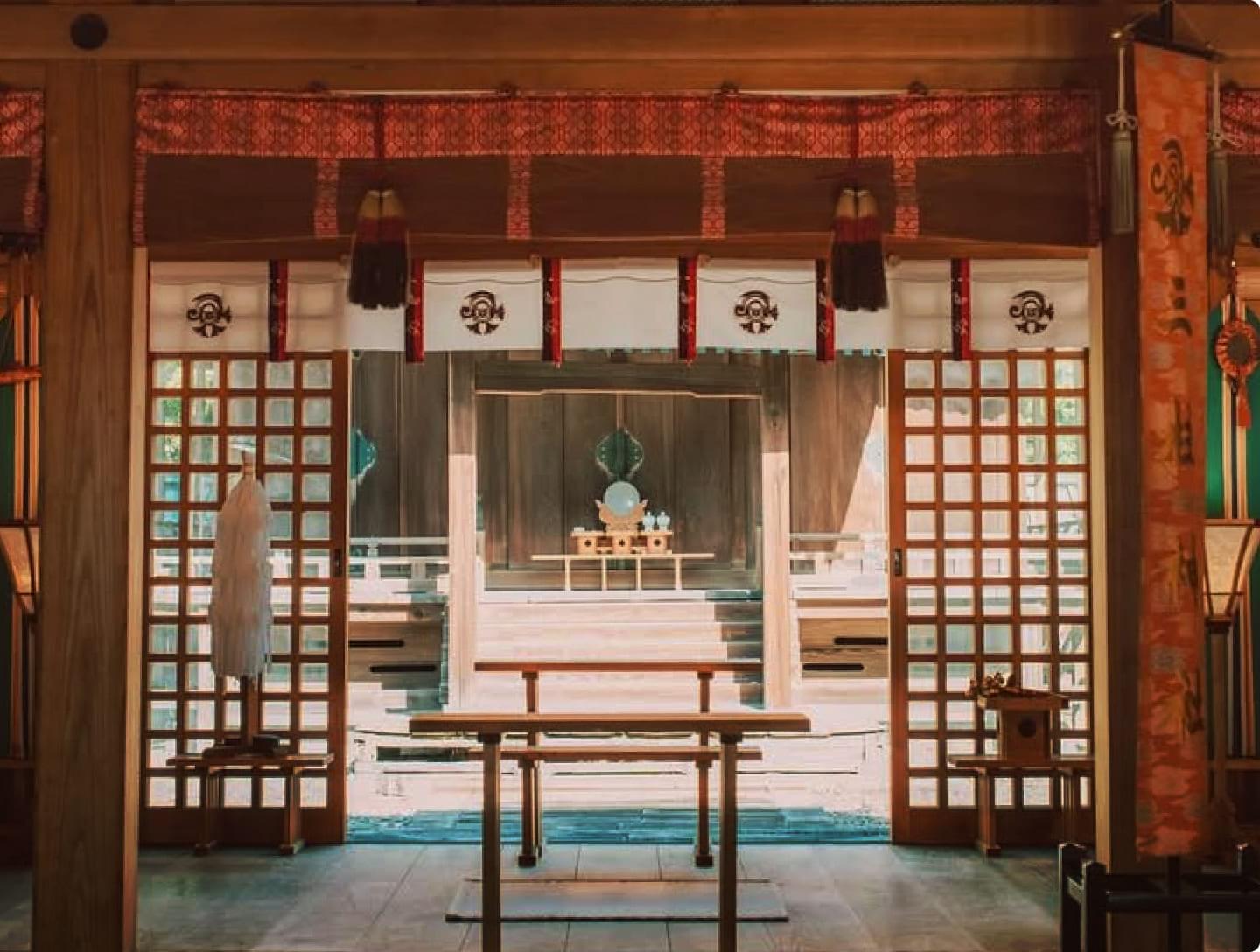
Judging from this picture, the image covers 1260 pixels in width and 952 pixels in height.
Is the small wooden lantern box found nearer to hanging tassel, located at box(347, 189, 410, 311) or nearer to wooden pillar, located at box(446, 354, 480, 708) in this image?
hanging tassel, located at box(347, 189, 410, 311)

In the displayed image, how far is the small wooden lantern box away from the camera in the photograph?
20.5ft

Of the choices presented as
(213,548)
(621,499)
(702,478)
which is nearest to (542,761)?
(213,548)

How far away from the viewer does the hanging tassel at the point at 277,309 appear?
625cm

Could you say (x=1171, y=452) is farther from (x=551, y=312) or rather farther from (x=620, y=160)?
(x=551, y=312)

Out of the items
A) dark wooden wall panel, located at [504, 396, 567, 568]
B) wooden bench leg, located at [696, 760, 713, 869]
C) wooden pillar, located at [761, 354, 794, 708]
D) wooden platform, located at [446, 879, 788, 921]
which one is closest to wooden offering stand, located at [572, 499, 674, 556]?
dark wooden wall panel, located at [504, 396, 567, 568]

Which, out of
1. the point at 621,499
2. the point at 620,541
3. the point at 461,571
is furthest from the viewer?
the point at 621,499

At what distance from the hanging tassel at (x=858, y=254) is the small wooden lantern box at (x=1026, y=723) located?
2637 mm

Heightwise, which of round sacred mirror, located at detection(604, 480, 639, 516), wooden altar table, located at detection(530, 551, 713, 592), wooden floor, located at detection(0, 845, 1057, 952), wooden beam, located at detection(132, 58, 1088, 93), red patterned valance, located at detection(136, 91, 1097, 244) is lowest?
wooden floor, located at detection(0, 845, 1057, 952)

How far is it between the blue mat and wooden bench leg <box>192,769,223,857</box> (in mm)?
678

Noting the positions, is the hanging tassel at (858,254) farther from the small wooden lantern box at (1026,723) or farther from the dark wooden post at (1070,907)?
the small wooden lantern box at (1026,723)

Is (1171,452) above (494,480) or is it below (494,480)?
below

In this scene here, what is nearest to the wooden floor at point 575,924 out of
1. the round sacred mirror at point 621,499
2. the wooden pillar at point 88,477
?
the wooden pillar at point 88,477

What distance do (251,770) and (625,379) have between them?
6.88 m

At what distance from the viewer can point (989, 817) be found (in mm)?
6324
